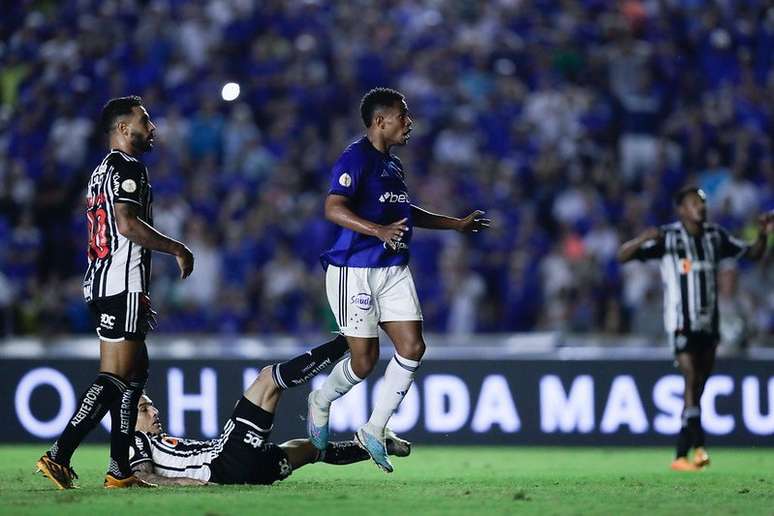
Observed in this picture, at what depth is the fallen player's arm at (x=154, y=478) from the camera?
27.6 feet

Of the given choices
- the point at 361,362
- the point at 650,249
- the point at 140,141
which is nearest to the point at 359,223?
the point at 361,362

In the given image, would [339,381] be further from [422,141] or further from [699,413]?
[422,141]

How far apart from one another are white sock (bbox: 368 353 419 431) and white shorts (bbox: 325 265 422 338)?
260mm

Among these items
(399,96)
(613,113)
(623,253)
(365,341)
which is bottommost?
(365,341)

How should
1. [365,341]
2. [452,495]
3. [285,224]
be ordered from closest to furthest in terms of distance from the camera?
[452,495]
[365,341]
[285,224]

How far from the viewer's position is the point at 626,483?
912 centimetres

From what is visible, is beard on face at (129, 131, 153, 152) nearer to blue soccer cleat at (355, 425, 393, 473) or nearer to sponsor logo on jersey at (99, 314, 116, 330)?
sponsor logo on jersey at (99, 314, 116, 330)

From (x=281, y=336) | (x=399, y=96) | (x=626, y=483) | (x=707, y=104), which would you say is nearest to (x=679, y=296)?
(x=626, y=483)

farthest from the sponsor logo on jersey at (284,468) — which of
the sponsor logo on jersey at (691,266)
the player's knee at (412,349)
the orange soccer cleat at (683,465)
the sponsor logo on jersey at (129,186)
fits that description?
the sponsor logo on jersey at (691,266)

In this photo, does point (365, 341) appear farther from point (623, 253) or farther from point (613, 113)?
point (613, 113)

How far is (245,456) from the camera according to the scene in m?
8.27

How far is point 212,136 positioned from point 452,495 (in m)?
9.38

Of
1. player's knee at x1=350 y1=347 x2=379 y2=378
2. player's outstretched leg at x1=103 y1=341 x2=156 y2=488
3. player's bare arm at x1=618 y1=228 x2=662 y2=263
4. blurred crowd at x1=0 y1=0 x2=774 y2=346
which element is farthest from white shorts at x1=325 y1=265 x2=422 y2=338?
blurred crowd at x1=0 y1=0 x2=774 y2=346

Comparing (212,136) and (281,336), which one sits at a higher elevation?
(212,136)
